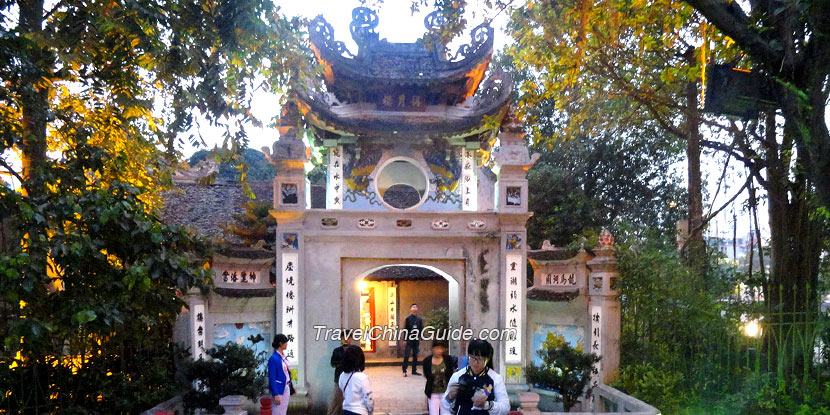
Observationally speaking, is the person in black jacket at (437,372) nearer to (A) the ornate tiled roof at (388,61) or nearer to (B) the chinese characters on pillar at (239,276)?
(B) the chinese characters on pillar at (239,276)

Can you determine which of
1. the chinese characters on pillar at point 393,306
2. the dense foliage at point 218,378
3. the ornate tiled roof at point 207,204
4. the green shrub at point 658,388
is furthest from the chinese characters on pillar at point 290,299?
the ornate tiled roof at point 207,204

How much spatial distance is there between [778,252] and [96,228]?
755cm

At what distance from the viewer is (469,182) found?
391 inches

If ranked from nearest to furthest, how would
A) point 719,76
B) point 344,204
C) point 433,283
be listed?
1. point 719,76
2. point 344,204
3. point 433,283

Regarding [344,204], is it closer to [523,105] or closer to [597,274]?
[523,105]

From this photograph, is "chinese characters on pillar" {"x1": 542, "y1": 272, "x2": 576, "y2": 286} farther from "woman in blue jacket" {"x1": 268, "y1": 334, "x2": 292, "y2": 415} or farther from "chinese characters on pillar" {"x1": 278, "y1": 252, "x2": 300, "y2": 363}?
"woman in blue jacket" {"x1": 268, "y1": 334, "x2": 292, "y2": 415}

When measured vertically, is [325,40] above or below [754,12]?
above

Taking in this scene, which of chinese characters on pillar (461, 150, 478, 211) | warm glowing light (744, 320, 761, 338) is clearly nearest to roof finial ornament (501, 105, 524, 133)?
chinese characters on pillar (461, 150, 478, 211)

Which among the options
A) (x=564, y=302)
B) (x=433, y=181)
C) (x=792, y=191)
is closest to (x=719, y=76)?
(x=792, y=191)

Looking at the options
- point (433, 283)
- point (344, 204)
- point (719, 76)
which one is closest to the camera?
point (719, 76)

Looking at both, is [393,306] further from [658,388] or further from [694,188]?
[658,388]

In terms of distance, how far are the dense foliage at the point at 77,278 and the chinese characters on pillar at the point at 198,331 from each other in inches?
61.7

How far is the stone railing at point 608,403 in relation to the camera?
6.45 metres

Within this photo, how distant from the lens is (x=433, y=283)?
52.9 feet
